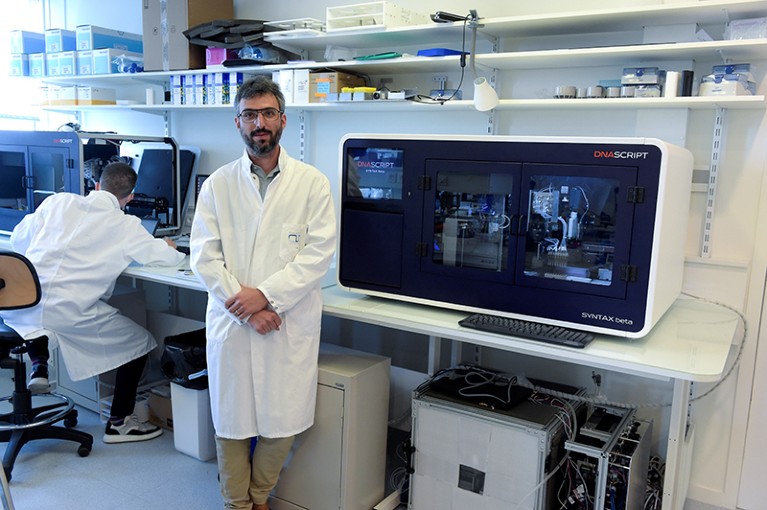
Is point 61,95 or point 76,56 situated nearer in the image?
point 76,56

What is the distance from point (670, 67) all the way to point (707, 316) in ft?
2.97

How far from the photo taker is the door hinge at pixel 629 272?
181 cm

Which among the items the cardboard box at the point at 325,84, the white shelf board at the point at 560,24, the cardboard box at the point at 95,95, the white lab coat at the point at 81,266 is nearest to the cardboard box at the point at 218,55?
the white shelf board at the point at 560,24

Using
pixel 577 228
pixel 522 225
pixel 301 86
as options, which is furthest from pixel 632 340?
pixel 301 86

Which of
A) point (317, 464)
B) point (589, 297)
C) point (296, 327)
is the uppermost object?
point (589, 297)

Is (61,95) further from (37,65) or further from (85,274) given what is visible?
(85,274)

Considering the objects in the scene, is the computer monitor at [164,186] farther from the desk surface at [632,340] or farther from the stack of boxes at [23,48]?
the desk surface at [632,340]

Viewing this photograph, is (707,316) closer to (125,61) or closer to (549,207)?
(549,207)

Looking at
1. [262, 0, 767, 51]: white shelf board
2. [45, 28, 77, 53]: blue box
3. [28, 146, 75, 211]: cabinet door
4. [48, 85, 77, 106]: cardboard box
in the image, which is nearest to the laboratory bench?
[262, 0, 767, 51]: white shelf board

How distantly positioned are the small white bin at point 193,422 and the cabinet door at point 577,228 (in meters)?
1.45

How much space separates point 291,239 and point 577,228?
3.00 feet

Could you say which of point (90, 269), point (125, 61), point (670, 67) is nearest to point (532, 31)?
point (670, 67)

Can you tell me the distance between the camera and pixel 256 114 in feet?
6.79

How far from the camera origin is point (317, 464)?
87.4 inches
